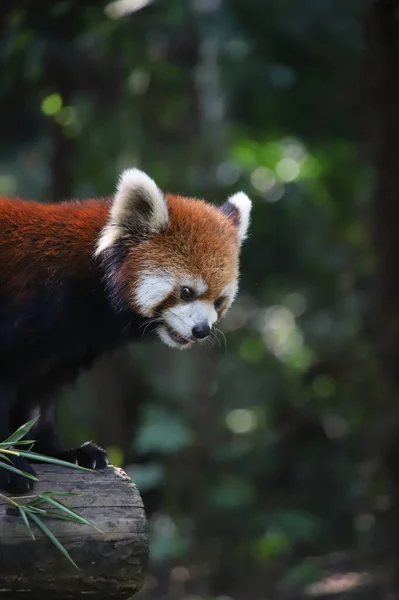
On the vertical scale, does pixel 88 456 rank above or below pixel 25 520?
above

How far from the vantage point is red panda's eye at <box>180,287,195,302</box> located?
3.09 metres

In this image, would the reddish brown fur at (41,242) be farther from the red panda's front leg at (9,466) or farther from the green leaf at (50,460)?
the green leaf at (50,460)

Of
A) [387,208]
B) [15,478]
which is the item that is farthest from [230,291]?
[387,208]

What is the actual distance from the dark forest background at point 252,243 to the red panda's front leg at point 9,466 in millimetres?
2646

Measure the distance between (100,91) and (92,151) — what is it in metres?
0.59

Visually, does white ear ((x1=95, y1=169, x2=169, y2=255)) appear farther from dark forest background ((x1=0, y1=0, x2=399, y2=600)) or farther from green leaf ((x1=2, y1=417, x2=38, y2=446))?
dark forest background ((x1=0, y1=0, x2=399, y2=600))

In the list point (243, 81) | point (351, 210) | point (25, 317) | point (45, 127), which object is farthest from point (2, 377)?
point (351, 210)

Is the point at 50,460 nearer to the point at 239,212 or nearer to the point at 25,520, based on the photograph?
the point at 25,520

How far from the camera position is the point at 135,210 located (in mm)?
3098

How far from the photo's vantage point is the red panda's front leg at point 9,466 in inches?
107

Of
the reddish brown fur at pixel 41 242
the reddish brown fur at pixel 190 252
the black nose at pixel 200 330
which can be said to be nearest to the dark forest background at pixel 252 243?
the reddish brown fur at pixel 41 242

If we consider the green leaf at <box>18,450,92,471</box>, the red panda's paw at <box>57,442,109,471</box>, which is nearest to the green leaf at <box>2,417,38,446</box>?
the green leaf at <box>18,450,92,471</box>

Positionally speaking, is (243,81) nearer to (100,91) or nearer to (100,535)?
(100,91)

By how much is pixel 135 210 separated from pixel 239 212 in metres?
0.55
